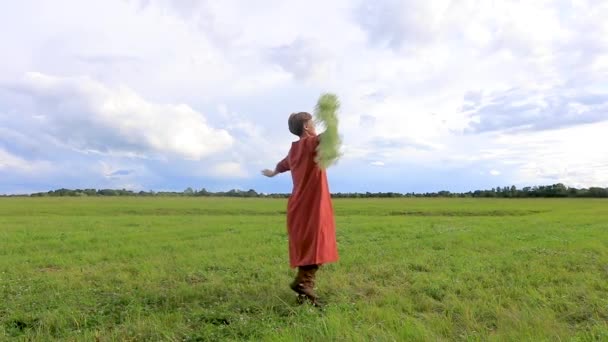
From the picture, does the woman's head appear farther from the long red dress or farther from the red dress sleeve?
the red dress sleeve

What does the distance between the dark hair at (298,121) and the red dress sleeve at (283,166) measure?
15.6 inches

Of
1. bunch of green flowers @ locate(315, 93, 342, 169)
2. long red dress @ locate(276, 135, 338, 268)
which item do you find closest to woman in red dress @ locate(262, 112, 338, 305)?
long red dress @ locate(276, 135, 338, 268)

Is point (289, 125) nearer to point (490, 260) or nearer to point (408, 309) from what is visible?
point (408, 309)

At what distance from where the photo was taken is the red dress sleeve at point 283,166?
6105 millimetres

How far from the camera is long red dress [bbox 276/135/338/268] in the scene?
5.61 metres

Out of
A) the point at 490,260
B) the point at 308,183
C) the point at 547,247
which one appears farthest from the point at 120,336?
the point at 547,247

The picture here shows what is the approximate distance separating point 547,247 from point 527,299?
17.5 ft

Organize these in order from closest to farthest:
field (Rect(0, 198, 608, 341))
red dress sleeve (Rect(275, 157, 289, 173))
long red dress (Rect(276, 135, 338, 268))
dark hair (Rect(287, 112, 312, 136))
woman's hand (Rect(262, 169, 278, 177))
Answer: field (Rect(0, 198, 608, 341)) → long red dress (Rect(276, 135, 338, 268)) → dark hair (Rect(287, 112, 312, 136)) → red dress sleeve (Rect(275, 157, 289, 173)) → woman's hand (Rect(262, 169, 278, 177))

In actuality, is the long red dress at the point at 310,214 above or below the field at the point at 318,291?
above

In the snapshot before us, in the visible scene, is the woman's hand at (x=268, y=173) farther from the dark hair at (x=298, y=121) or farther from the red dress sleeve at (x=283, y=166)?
the dark hair at (x=298, y=121)

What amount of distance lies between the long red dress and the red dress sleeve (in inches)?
11.1

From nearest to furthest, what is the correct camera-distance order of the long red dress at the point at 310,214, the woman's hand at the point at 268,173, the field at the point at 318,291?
the field at the point at 318,291
the long red dress at the point at 310,214
the woman's hand at the point at 268,173

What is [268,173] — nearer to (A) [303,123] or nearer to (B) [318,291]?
(A) [303,123]

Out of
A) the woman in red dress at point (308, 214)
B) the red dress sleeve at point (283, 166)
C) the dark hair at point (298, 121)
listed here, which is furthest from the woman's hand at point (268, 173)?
the dark hair at point (298, 121)
